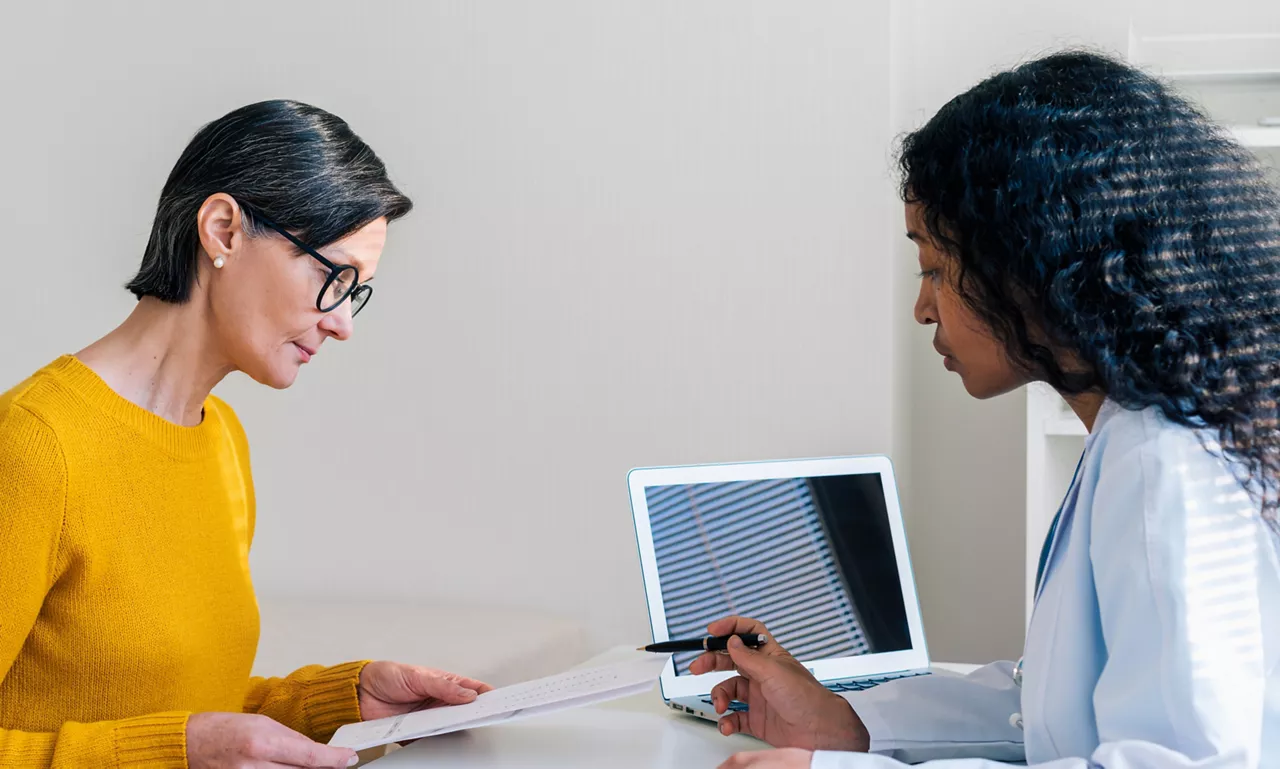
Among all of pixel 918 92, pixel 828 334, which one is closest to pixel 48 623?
pixel 828 334

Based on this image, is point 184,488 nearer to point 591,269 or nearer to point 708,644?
point 708,644

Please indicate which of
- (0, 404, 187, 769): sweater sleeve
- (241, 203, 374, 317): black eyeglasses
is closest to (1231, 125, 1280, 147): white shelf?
(241, 203, 374, 317): black eyeglasses

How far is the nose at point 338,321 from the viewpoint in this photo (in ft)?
3.83

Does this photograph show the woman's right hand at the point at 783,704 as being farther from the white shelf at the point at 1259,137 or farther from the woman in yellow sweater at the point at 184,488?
the white shelf at the point at 1259,137

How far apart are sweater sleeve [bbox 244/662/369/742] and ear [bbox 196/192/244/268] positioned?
45 cm

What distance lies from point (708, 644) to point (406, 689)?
0.32 metres

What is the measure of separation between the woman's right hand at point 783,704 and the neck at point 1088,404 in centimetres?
34

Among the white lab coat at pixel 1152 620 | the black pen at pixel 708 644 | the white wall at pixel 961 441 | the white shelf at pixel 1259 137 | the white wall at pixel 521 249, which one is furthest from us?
the white wall at pixel 961 441

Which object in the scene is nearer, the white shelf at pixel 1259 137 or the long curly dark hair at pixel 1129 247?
the long curly dark hair at pixel 1129 247

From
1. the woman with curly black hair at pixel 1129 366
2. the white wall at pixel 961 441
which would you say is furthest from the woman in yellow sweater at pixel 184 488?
the white wall at pixel 961 441

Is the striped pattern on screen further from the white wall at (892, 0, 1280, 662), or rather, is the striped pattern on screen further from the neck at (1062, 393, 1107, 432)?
the white wall at (892, 0, 1280, 662)

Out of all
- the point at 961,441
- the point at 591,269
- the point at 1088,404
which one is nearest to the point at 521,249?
the point at 591,269

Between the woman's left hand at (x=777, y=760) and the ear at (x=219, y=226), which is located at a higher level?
the ear at (x=219, y=226)

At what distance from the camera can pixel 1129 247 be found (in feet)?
2.66
